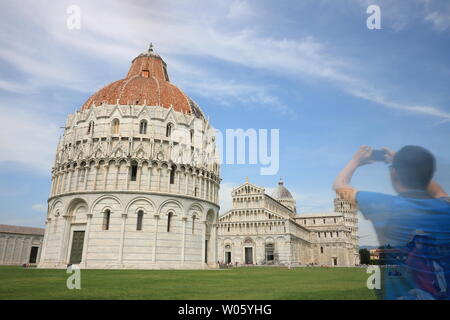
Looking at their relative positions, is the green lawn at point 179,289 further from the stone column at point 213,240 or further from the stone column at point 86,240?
the stone column at point 213,240

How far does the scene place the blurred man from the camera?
4367mm

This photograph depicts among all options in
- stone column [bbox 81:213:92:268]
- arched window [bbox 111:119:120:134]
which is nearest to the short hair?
stone column [bbox 81:213:92:268]

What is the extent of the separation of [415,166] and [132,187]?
115 ft

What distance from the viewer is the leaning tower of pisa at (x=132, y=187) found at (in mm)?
35594

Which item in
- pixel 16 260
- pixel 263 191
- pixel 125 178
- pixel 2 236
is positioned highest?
pixel 263 191

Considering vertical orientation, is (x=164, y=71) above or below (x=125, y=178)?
above

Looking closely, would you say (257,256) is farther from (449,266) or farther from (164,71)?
(449,266)

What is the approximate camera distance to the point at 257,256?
82.4 metres

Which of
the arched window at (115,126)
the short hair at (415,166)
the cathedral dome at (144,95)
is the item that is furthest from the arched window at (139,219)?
the short hair at (415,166)

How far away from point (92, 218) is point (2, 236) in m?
51.2

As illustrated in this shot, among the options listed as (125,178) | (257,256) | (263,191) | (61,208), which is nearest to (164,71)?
(125,178)

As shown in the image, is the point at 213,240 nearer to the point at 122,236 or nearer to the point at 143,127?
the point at 122,236

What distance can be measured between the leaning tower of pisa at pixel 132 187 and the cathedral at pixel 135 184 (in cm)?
11

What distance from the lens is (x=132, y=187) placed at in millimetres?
36844
